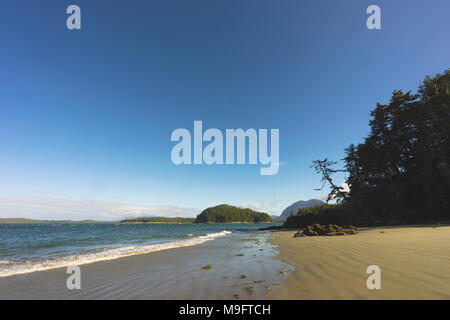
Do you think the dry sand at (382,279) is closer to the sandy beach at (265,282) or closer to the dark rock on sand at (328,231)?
the sandy beach at (265,282)

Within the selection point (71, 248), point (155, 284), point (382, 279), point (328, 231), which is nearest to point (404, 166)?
point (328, 231)

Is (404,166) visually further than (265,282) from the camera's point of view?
Yes

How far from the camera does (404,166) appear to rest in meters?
31.1

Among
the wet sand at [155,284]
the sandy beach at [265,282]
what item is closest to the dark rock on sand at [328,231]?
the sandy beach at [265,282]

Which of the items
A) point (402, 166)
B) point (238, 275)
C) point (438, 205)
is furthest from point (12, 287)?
point (402, 166)

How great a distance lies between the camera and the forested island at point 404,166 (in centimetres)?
2444

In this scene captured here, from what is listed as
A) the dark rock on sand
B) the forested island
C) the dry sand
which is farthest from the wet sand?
the forested island

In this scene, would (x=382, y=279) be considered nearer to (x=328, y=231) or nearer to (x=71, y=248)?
(x=328, y=231)

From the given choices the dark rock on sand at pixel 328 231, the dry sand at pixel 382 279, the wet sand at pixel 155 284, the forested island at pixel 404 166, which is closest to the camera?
the dry sand at pixel 382 279

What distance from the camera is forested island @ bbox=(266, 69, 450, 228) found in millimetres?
24438

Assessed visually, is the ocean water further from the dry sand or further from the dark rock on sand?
the dark rock on sand
